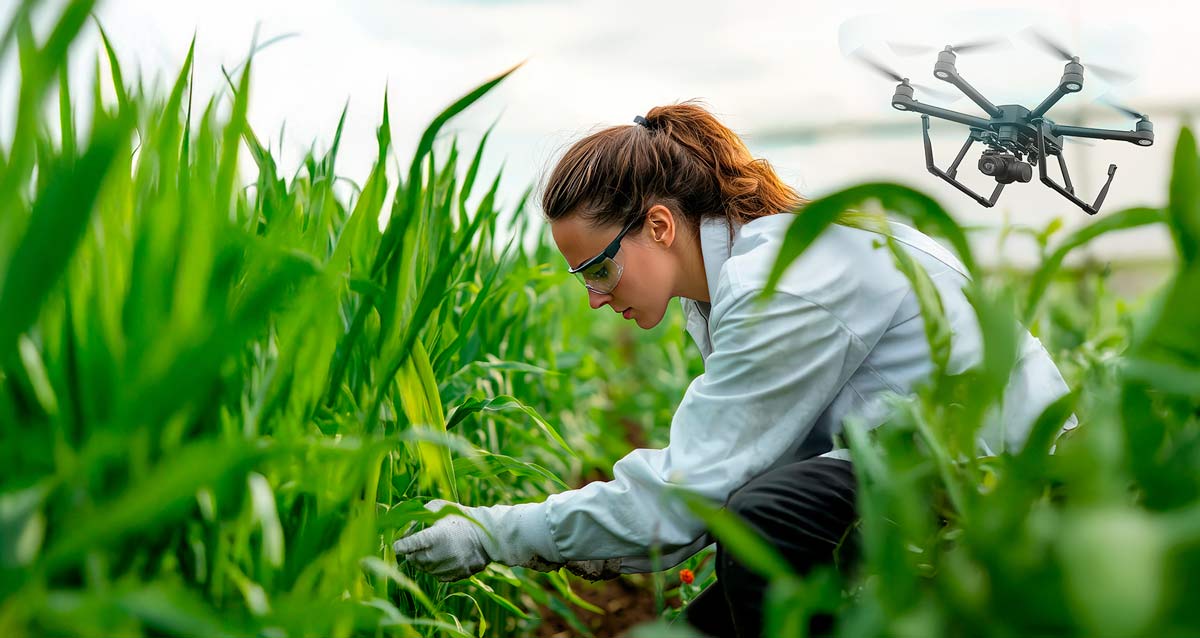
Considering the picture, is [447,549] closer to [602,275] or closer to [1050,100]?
[602,275]

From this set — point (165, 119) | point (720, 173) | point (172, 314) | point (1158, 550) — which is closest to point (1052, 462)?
point (1158, 550)

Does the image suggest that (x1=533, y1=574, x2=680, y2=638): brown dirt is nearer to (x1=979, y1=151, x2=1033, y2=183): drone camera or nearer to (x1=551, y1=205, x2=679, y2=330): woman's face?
(x1=551, y1=205, x2=679, y2=330): woman's face

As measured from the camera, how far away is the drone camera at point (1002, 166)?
186cm

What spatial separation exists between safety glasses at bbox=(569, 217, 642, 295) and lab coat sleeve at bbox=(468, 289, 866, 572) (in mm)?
331

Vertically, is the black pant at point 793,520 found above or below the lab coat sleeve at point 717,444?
below

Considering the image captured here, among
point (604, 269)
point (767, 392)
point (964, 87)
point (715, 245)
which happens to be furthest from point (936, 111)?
point (767, 392)

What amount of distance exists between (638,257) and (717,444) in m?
0.42

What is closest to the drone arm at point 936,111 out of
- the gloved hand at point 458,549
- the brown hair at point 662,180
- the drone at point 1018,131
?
the drone at point 1018,131

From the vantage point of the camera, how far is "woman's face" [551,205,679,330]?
4.97 feet

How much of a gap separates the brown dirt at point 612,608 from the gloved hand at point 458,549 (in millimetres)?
739

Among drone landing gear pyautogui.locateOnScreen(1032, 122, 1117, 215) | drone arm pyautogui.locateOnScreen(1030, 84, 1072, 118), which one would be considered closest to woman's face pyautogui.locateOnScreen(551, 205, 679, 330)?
drone landing gear pyautogui.locateOnScreen(1032, 122, 1117, 215)

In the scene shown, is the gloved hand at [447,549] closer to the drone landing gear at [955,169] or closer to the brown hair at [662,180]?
the brown hair at [662,180]

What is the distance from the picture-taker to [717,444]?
1.19 m

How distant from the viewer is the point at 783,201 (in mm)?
1599
